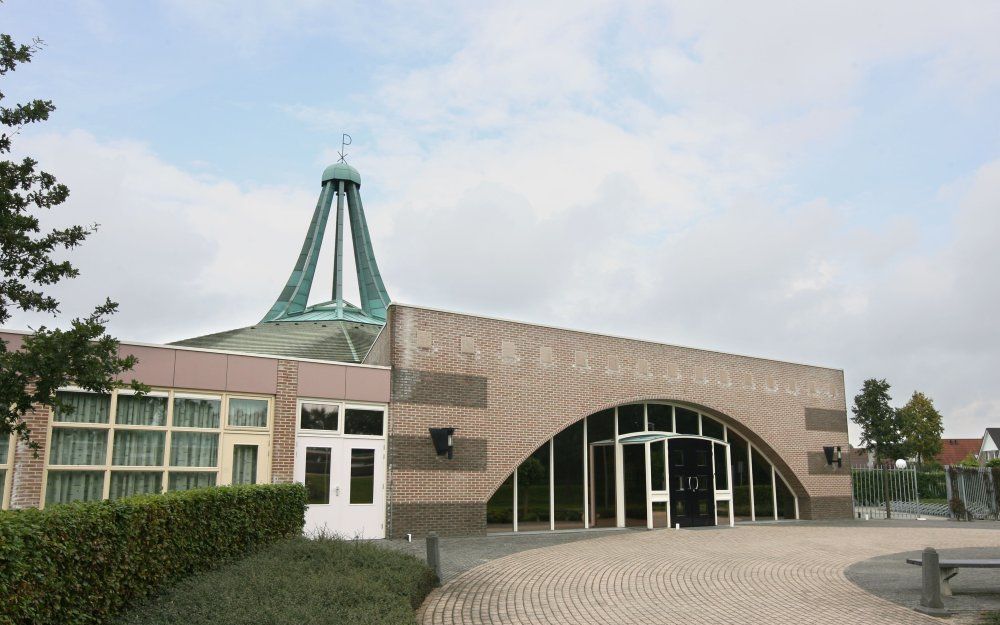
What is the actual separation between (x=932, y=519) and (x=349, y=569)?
2354cm

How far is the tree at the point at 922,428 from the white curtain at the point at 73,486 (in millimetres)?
47320

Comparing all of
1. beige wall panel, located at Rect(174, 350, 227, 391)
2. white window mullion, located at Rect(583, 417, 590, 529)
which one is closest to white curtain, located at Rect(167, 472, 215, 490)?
beige wall panel, located at Rect(174, 350, 227, 391)

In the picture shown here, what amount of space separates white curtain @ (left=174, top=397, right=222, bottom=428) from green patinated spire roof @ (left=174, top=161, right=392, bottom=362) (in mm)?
Result: 11576

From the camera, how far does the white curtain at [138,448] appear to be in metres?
14.0

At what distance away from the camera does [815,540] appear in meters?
17.2

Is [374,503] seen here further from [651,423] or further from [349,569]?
[651,423]

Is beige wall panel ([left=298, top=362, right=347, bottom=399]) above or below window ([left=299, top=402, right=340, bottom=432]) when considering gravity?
above

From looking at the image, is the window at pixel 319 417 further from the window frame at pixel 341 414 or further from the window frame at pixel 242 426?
the window frame at pixel 242 426

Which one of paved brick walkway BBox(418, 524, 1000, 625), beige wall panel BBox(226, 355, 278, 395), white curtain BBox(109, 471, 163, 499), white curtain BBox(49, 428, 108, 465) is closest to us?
paved brick walkway BBox(418, 524, 1000, 625)

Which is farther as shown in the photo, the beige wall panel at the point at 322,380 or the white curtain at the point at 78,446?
the beige wall panel at the point at 322,380

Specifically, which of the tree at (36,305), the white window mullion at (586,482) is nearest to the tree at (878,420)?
the white window mullion at (586,482)

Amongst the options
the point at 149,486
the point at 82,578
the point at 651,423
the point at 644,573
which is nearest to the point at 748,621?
the point at 644,573

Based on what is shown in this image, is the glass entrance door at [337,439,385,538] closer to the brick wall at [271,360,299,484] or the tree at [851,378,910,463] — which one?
the brick wall at [271,360,299,484]

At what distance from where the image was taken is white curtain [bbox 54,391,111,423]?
44.0 feet
